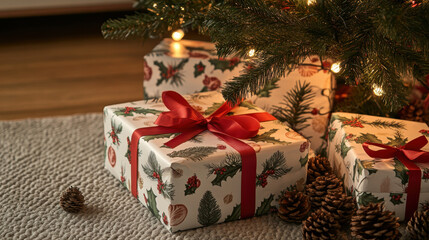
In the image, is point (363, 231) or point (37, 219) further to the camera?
point (37, 219)

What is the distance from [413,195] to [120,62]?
1377 mm

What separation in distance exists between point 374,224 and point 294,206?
0.16m

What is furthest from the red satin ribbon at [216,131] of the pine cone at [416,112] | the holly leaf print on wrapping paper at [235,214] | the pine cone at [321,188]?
the pine cone at [416,112]

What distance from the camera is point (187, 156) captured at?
38.4 inches

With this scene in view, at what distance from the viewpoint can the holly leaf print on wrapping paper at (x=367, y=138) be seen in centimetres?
107

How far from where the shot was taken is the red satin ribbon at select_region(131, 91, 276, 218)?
1.02 meters

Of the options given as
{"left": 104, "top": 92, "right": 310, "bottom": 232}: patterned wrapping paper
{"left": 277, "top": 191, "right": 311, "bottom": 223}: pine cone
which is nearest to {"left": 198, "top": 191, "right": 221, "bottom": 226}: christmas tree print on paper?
{"left": 104, "top": 92, "right": 310, "bottom": 232}: patterned wrapping paper

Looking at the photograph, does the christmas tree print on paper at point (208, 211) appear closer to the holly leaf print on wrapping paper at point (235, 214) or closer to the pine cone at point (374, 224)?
the holly leaf print on wrapping paper at point (235, 214)

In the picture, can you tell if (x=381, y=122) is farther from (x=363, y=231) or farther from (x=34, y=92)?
(x=34, y=92)

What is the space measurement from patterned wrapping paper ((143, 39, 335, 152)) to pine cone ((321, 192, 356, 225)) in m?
0.31

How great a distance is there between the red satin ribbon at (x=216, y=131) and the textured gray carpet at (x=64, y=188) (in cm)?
5

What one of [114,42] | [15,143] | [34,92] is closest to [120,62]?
[114,42]

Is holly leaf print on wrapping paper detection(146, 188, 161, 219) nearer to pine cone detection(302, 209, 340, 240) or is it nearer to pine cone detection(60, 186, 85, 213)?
pine cone detection(60, 186, 85, 213)

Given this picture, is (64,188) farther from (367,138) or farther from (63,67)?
(63,67)
